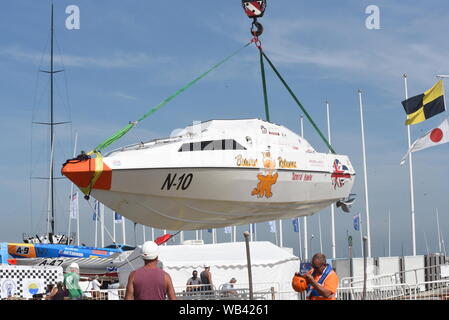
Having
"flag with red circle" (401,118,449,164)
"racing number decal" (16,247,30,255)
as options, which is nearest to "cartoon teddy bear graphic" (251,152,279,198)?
"flag with red circle" (401,118,449,164)

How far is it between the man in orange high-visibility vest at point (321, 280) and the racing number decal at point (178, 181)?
11.4 metres

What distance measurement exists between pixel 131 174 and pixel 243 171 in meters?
3.35

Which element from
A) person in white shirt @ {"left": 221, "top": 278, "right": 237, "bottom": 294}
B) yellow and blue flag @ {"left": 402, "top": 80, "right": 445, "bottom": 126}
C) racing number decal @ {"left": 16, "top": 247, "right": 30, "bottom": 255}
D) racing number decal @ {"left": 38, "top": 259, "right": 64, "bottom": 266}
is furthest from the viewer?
racing number decal @ {"left": 16, "top": 247, "right": 30, "bottom": 255}

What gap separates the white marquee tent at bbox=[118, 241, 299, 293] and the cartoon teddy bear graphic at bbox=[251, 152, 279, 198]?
9.56 feet

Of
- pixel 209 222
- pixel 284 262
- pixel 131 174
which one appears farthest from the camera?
pixel 284 262

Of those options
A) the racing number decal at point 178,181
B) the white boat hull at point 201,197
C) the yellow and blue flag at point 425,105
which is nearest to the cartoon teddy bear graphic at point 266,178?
the white boat hull at point 201,197

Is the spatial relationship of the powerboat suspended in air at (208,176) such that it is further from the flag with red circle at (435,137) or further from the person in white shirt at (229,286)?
the flag with red circle at (435,137)

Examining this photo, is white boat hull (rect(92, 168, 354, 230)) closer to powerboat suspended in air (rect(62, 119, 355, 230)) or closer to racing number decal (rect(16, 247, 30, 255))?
powerboat suspended in air (rect(62, 119, 355, 230))

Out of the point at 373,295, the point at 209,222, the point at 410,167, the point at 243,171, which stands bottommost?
the point at 373,295

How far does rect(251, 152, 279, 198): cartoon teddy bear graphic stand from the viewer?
68.7 ft

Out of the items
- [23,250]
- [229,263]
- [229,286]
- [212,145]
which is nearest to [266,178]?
[212,145]
